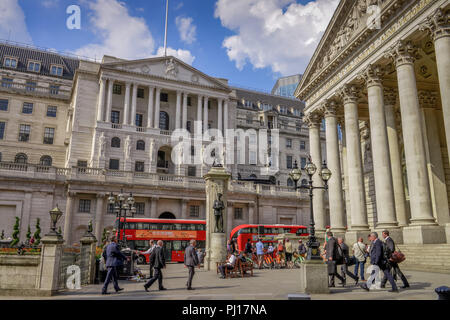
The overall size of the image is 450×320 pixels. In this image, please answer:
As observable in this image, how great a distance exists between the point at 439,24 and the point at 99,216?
120ft

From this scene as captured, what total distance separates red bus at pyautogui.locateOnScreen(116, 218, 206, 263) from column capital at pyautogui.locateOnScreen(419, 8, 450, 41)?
26103 mm

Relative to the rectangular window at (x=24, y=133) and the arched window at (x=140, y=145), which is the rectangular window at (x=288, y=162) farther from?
the rectangular window at (x=24, y=133)

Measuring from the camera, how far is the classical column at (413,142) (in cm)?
1970

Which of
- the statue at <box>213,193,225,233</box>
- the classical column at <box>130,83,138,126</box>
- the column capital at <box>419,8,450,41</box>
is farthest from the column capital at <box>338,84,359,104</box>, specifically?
the classical column at <box>130,83,138,126</box>

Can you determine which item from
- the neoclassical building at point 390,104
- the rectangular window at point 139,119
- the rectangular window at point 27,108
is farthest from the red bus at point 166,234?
the rectangular window at point 27,108

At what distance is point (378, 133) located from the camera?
23.3 m

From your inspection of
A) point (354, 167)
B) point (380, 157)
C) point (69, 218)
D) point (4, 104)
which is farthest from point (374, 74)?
point (4, 104)

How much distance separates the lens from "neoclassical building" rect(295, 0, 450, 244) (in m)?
19.7

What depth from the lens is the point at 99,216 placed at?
40469mm

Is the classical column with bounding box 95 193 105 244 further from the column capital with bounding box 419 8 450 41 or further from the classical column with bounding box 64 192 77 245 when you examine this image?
the column capital with bounding box 419 8 450 41

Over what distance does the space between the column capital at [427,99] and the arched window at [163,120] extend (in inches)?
1467

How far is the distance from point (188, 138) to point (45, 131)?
23.4 meters

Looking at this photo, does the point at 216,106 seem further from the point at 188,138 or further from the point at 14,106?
the point at 14,106
